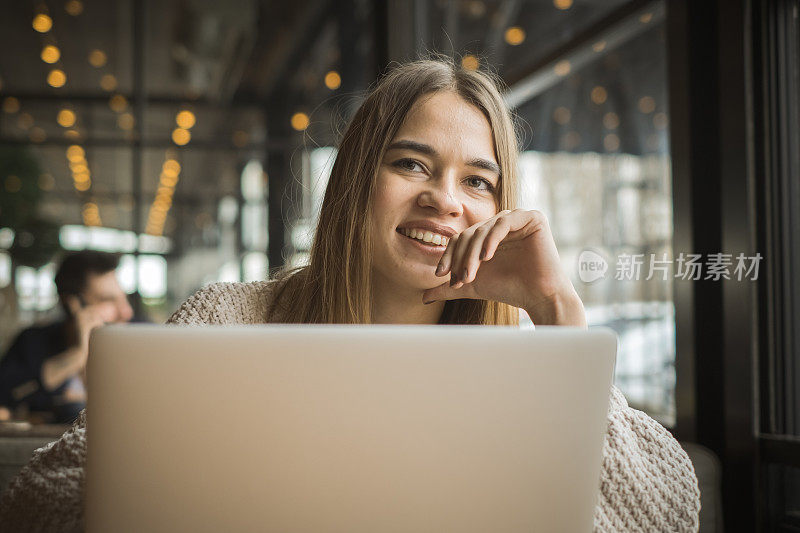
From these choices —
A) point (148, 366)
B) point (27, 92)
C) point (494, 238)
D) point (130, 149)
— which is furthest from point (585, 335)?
point (27, 92)

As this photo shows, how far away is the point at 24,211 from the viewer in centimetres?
510

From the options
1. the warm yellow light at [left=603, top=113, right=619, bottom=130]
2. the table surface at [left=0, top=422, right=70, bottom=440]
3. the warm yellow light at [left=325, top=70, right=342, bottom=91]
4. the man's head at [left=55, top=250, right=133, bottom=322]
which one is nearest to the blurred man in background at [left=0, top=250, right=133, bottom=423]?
the man's head at [left=55, top=250, right=133, bottom=322]

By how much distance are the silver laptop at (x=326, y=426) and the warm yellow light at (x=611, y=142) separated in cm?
434

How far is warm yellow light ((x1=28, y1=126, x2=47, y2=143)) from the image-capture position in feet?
17.1

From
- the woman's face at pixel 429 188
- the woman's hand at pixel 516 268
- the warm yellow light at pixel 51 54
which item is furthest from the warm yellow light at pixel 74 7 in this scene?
the woman's hand at pixel 516 268

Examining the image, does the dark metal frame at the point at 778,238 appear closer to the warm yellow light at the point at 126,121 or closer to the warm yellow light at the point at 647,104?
the warm yellow light at the point at 647,104

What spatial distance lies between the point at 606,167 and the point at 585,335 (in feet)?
13.8

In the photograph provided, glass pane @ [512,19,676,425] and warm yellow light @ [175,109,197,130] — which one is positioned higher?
warm yellow light @ [175,109,197,130]

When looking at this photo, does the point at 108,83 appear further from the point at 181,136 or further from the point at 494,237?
the point at 494,237

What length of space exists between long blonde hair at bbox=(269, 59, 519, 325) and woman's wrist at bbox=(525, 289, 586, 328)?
0.31 metres

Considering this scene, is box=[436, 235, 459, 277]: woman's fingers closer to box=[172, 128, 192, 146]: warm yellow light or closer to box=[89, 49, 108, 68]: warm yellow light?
box=[172, 128, 192, 146]: warm yellow light

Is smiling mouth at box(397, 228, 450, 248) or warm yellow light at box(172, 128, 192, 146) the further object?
warm yellow light at box(172, 128, 192, 146)

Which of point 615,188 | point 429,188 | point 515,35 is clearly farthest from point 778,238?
point 615,188

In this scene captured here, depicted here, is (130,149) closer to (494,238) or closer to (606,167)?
(606,167)
